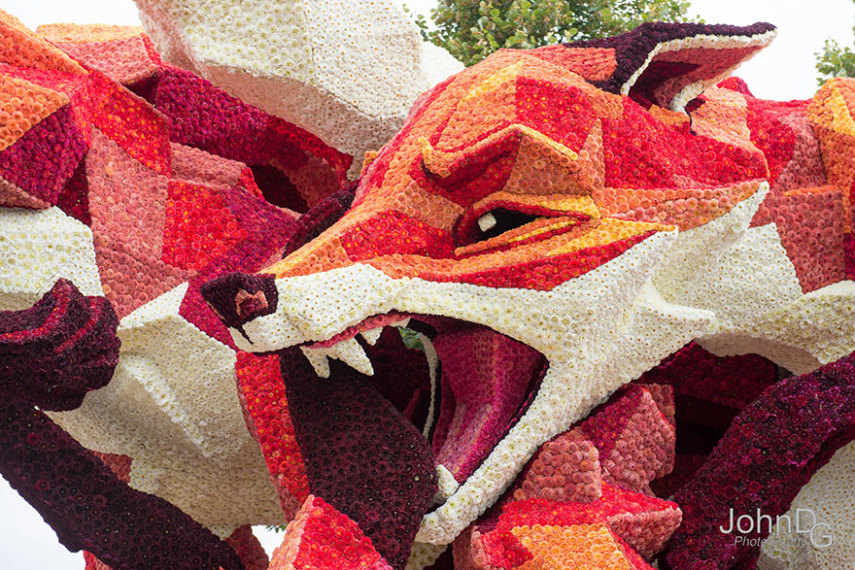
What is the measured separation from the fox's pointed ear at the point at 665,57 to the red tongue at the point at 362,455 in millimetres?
944

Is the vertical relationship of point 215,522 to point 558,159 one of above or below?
below

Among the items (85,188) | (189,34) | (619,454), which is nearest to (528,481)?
(619,454)

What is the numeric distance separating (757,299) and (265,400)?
1.23 metres

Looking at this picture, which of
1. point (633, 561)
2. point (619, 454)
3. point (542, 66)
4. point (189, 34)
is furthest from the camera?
point (189, 34)

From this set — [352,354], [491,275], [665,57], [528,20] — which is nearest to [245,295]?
[352,354]

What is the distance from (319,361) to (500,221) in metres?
0.51

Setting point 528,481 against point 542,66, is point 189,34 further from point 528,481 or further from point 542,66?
point 528,481

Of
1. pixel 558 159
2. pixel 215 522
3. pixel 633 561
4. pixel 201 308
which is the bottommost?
pixel 215 522

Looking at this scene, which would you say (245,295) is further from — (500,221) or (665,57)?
(665,57)

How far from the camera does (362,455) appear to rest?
2.21 meters

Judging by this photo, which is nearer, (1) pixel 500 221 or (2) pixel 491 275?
(2) pixel 491 275

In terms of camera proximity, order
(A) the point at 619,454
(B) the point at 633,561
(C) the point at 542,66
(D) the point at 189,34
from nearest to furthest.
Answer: (B) the point at 633,561 → (A) the point at 619,454 → (C) the point at 542,66 → (D) the point at 189,34

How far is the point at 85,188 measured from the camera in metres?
2.47

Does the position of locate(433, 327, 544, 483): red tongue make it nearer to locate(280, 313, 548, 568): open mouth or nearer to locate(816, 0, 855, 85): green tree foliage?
locate(280, 313, 548, 568): open mouth
